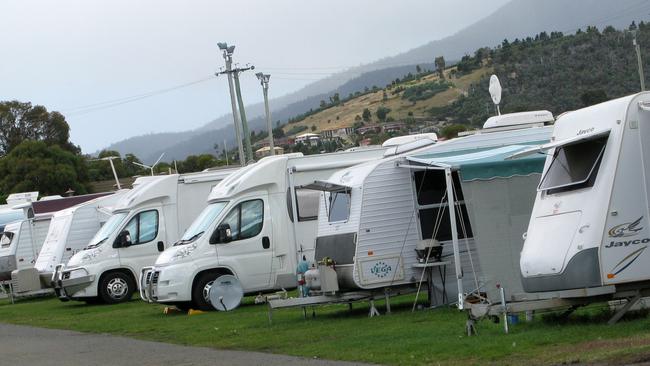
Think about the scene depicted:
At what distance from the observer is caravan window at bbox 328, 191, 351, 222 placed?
1797cm

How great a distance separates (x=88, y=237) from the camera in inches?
1228

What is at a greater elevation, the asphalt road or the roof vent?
the roof vent

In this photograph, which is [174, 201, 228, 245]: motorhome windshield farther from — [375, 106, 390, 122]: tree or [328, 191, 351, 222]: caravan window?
[375, 106, 390, 122]: tree

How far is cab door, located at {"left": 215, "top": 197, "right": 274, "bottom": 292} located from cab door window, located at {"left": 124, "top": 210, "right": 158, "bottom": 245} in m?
4.86

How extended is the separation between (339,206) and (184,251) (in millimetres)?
4599

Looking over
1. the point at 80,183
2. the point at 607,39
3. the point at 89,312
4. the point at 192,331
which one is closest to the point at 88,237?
the point at 89,312

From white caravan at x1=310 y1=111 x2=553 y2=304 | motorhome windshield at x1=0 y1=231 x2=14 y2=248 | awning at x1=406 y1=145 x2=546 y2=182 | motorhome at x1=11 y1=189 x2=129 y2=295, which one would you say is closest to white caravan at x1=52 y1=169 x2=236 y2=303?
motorhome at x1=11 y1=189 x2=129 y2=295

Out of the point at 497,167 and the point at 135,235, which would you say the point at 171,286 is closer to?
the point at 135,235

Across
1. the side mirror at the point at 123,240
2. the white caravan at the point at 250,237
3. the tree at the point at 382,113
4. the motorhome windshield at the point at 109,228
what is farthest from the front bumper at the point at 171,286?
the tree at the point at 382,113

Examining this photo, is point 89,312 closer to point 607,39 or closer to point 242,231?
point 242,231

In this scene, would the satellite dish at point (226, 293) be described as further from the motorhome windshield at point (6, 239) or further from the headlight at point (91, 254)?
the motorhome windshield at point (6, 239)

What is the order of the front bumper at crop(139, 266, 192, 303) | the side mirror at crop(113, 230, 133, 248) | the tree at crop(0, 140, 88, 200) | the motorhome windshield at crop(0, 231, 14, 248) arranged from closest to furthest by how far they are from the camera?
the front bumper at crop(139, 266, 192, 303) → the side mirror at crop(113, 230, 133, 248) → the motorhome windshield at crop(0, 231, 14, 248) → the tree at crop(0, 140, 88, 200)

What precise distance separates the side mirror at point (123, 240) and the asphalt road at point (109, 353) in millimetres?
5947

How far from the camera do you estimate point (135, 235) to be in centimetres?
2658
